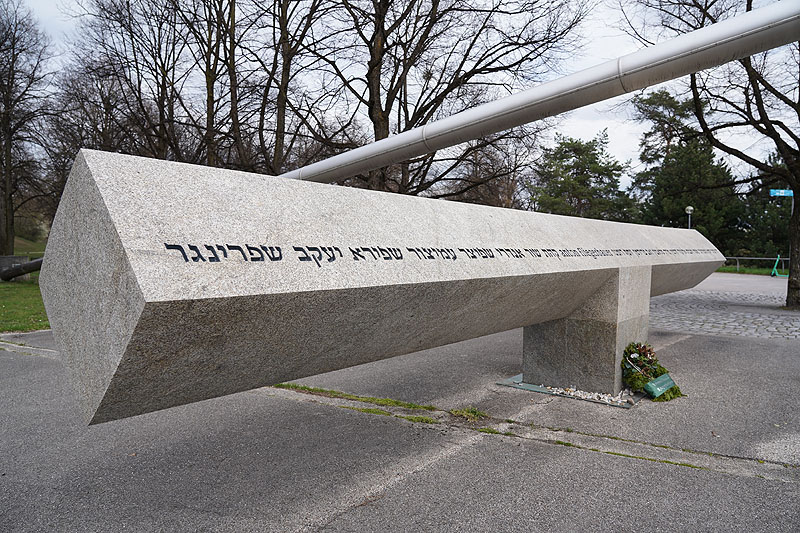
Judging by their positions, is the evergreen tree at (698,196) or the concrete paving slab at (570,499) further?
the evergreen tree at (698,196)

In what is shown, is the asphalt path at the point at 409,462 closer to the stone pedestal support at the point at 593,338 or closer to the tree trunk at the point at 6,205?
the stone pedestal support at the point at 593,338

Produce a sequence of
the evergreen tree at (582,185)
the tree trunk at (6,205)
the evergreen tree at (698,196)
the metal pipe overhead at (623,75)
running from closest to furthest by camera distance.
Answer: the metal pipe overhead at (623,75) < the tree trunk at (6,205) < the evergreen tree at (698,196) < the evergreen tree at (582,185)

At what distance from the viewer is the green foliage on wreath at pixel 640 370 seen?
5430mm

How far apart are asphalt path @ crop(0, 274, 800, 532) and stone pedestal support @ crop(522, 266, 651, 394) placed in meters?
0.35

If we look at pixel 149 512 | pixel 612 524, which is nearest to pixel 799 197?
pixel 612 524

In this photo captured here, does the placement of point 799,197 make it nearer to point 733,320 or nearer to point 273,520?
point 733,320

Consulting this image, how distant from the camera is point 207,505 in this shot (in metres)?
3.19

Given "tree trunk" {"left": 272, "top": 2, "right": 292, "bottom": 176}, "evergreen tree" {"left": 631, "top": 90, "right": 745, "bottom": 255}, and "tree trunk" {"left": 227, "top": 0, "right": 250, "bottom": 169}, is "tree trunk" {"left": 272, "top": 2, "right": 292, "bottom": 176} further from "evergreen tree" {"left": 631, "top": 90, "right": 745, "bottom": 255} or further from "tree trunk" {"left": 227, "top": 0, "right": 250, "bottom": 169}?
"evergreen tree" {"left": 631, "top": 90, "right": 745, "bottom": 255}

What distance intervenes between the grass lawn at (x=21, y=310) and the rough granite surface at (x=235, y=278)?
26.4 feet

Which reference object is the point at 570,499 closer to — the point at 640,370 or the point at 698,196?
the point at 640,370

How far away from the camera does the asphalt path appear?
10.0 ft

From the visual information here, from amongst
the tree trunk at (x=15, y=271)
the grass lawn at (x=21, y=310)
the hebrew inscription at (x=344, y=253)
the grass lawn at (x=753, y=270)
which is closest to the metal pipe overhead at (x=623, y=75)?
the hebrew inscription at (x=344, y=253)

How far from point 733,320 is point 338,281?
1081cm

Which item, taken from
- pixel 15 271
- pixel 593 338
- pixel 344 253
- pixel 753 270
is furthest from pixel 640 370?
pixel 753 270
